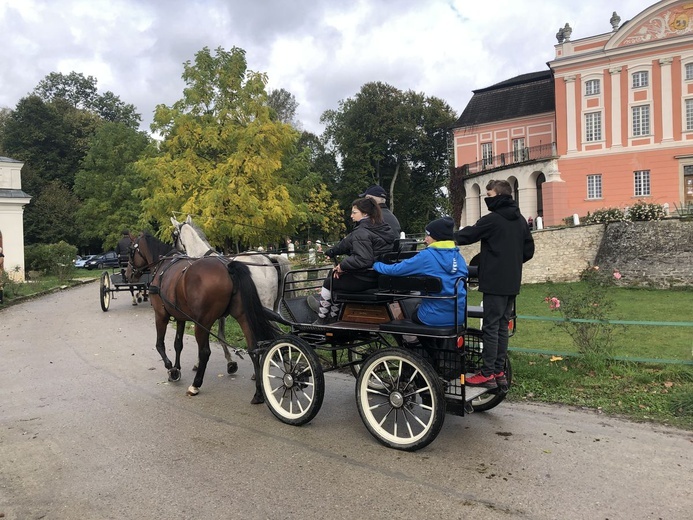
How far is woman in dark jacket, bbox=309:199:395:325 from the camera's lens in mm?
4797

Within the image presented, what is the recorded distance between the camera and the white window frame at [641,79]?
3519cm

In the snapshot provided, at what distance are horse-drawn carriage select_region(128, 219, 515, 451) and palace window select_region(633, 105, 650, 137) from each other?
37078mm

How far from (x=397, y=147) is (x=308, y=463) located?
50.8 meters

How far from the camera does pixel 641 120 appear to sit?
35750 millimetres

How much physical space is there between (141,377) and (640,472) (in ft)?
20.1

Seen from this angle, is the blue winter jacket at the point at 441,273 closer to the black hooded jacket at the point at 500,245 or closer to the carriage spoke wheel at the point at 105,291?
the black hooded jacket at the point at 500,245

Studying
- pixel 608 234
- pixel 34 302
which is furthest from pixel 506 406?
pixel 608 234

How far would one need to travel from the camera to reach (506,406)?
18.2 ft

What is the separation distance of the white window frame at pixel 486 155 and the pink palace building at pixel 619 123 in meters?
3.31

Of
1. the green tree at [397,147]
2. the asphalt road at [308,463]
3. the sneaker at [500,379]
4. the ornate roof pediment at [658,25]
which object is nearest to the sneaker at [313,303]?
the asphalt road at [308,463]

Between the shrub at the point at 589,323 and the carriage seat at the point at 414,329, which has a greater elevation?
the carriage seat at the point at 414,329

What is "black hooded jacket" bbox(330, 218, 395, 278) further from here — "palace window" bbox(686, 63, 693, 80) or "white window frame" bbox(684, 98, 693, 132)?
"palace window" bbox(686, 63, 693, 80)

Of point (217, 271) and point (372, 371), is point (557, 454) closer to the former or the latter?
point (372, 371)

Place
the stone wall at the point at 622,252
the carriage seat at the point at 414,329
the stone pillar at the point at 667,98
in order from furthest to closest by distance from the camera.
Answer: the stone pillar at the point at 667,98 < the stone wall at the point at 622,252 < the carriage seat at the point at 414,329
